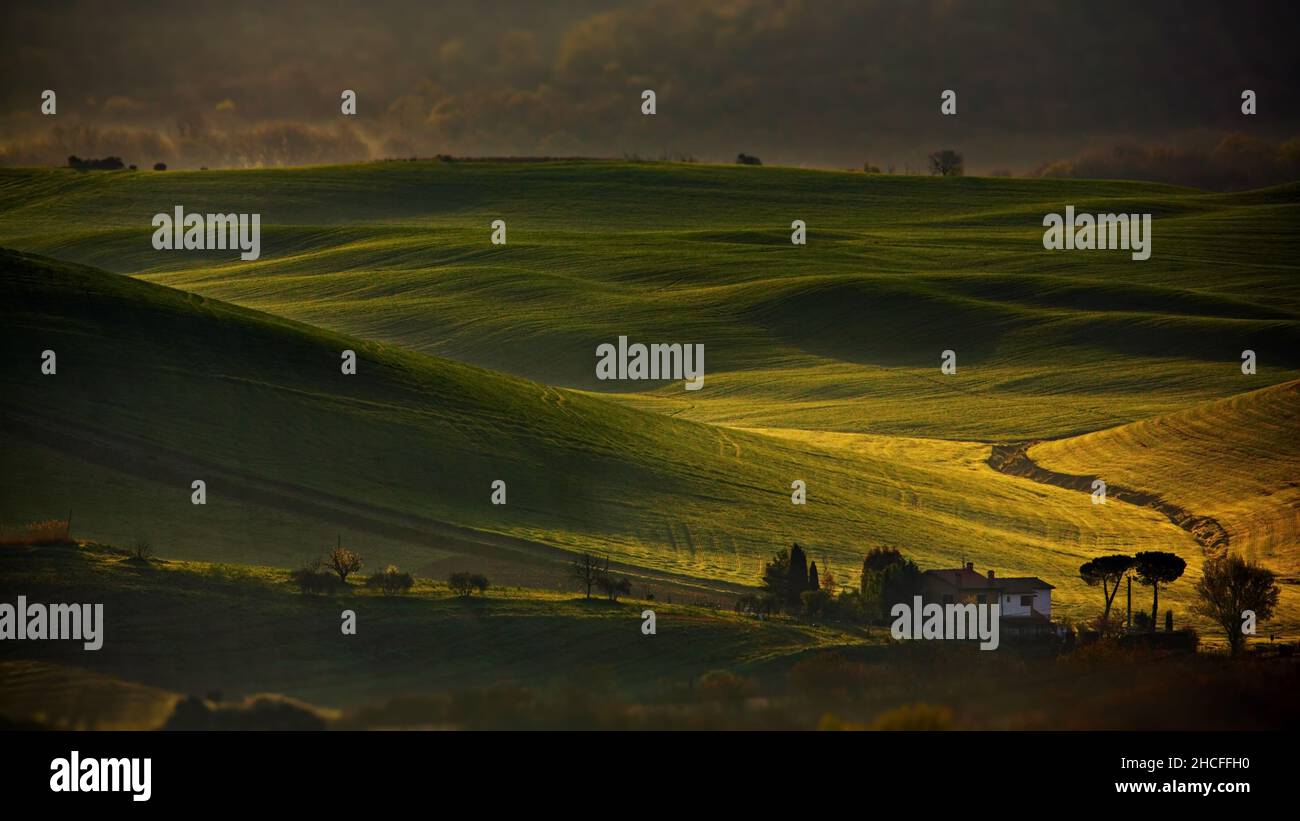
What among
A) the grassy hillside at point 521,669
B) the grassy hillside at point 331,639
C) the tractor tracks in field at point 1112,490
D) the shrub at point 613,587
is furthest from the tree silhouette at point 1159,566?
the shrub at point 613,587

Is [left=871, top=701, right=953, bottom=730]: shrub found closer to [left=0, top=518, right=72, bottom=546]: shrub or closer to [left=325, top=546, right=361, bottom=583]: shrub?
[left=325, top=546, right=361, bottom=583]: shrub

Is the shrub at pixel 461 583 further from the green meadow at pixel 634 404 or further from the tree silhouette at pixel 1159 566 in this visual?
the tree silhouette at pixel 1159 566

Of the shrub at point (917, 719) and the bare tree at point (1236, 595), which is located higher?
the bare tree at point (1236, 595)

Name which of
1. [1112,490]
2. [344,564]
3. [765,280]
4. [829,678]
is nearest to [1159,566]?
[829,678]

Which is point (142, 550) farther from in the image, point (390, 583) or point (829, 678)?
point (829, 678)

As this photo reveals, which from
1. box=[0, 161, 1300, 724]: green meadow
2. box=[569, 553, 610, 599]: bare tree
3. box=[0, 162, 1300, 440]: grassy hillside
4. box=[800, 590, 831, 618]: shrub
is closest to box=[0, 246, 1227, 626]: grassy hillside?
box=[0, 161, 1300, 724]: green meadow
